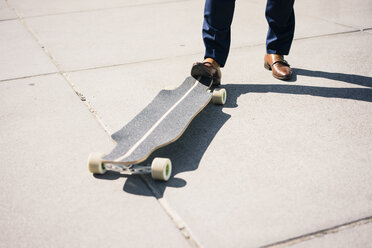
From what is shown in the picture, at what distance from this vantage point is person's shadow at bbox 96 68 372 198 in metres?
2.11

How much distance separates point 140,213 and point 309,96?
5.65ft

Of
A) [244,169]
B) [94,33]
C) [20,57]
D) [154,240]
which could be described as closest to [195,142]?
[244,169]

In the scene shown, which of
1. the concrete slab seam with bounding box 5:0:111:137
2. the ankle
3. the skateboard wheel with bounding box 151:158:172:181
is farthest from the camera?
the ankle

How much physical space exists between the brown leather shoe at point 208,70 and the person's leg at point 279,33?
21.0 inches

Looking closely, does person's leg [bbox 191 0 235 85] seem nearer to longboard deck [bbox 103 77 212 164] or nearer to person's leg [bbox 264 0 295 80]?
longboard deck [bbox 103 77 212 164]

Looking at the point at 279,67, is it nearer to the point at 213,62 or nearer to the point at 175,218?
the point at 213,62

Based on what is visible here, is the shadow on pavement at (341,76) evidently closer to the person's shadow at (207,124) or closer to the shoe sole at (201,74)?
the person's shadow at (207,124)

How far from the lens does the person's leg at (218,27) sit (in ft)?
10.0

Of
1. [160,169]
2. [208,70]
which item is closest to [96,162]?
[160,169]

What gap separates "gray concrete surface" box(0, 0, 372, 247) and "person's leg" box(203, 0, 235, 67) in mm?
291

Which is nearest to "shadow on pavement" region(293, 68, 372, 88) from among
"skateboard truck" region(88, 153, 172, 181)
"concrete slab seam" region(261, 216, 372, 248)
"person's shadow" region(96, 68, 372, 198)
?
"person's shadow" region(96, 68, 372, 198)

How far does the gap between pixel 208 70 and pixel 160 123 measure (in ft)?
2.65

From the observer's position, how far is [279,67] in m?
3.38

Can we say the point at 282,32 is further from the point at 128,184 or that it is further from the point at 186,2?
the point at 186,2
